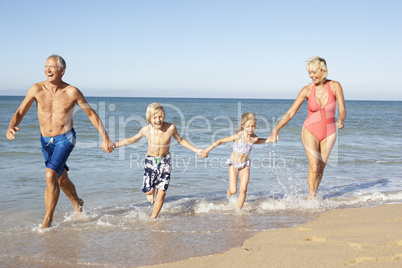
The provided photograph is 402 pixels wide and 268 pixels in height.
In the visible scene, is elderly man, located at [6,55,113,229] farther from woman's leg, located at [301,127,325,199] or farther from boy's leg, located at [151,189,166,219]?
woman's leg, located at [301,127,325,199]

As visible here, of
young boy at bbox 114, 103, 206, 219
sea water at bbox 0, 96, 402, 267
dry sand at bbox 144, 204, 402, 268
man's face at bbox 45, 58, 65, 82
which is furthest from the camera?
young boy at bbox 114, 103, 206, 219

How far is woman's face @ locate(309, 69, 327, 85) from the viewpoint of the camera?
236 inches

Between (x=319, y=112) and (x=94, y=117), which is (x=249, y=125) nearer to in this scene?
(x=319, y=112)

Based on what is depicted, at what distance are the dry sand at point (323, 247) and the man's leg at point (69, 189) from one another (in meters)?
2.40

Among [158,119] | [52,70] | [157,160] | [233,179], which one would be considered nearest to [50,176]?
[52,70]

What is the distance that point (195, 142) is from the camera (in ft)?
47.1

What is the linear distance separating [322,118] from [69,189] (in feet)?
12.6

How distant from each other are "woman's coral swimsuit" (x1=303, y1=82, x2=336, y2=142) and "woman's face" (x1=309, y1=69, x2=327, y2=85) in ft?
0.61

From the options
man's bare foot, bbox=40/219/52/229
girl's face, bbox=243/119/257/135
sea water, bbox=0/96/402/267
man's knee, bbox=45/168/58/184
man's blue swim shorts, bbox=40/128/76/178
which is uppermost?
girl's face, bbox=243/119/257/135

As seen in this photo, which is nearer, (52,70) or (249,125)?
(52,70)

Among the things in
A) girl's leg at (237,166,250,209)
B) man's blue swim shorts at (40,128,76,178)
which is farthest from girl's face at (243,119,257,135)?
man's blue swim shorts at (40,128,76,178)

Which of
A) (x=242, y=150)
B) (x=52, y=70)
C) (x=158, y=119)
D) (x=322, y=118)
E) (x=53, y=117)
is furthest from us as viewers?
(x=242, y=150)

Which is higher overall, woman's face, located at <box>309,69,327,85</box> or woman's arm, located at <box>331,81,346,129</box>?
woman's face, located at <box>309,69,327,85</box>

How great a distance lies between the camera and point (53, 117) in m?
5.13
